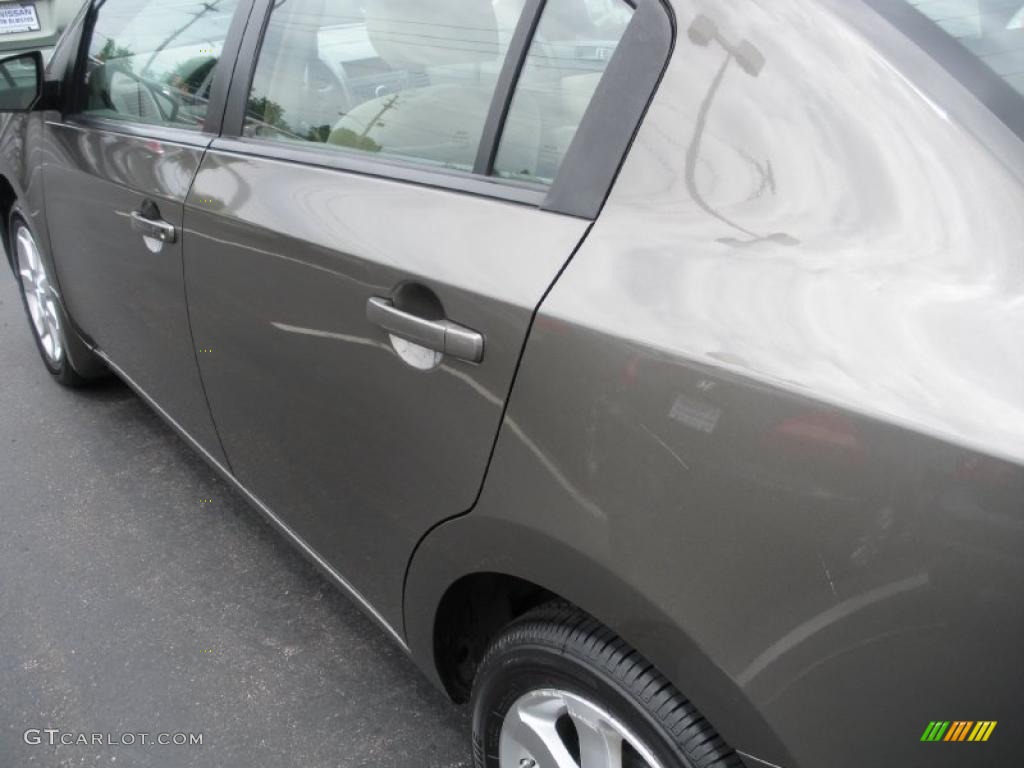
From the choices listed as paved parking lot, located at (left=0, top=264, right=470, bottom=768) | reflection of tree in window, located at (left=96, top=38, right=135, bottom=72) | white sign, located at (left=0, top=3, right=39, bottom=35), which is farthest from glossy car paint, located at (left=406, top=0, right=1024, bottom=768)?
white sign, located at (left=0, top=3, right=39, bottom=35)

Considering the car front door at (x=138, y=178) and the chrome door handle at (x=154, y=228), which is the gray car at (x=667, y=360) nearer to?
the chrome door handle at (x=154, y=228)

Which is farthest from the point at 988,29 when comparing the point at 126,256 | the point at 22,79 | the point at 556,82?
the point at 22,79

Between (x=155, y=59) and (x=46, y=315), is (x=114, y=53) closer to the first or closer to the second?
(x=155, y=59)

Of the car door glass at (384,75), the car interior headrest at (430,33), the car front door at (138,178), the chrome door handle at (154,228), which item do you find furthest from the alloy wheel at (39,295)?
the car interior headrest at (430,33)

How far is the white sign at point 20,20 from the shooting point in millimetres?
6949

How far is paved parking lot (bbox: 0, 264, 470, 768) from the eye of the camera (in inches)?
81.7

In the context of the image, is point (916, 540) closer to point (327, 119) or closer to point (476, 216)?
point (476, 216)

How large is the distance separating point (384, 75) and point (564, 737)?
1.36 m

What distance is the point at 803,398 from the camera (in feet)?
3.21

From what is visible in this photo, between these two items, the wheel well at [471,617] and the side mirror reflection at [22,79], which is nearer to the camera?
the wheel well at [471,617]

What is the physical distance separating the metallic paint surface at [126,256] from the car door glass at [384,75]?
0.32 meters

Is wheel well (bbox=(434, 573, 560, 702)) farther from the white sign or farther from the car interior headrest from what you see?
Result: the white sign

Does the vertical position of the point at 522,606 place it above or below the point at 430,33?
below

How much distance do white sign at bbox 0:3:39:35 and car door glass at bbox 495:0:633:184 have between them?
23.3 ft
